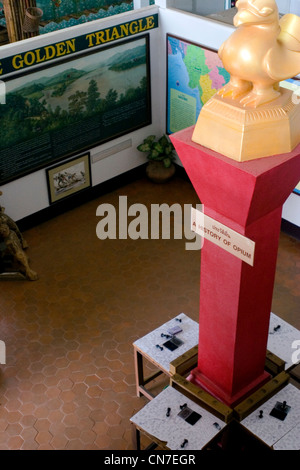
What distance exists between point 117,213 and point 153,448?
15.5 ft

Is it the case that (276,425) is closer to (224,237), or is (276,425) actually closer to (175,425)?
(175,425)

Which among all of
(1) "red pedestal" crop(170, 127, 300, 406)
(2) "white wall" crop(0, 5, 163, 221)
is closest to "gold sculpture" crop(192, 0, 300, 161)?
(1) "red pedestal" crop(170, 127, 300, 406)

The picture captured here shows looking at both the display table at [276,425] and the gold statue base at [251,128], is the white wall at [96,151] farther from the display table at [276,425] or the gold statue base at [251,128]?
the display table at [276,425]

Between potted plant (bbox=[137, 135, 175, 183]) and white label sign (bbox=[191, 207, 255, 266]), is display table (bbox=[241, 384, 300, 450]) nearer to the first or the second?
white label sign (bbox=[191, 207, 255, 266])

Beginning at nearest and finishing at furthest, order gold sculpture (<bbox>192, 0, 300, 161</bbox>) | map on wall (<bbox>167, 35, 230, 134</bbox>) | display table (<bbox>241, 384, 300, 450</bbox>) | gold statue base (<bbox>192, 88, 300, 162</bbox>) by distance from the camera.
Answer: gold sculpture (<bbox>192, 0, 300, 161</bbox>) < gold statue base (<bbox>192, 88, 300, 162</bbox>) < display table (<bbox>241, 384, 300, 450</bbox>) < map on wall (<bbox>167, 35, 230, 134</bbox>)

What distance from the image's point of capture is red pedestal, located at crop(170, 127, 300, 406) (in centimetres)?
432

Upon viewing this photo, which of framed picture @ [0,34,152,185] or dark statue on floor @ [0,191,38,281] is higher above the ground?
framed picture @ [0,34,152,185]

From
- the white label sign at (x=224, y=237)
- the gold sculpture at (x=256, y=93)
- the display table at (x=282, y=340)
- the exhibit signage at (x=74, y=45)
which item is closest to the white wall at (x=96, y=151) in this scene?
the exhibit signage at (x=74, y=45)

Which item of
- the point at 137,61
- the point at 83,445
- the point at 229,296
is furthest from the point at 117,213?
the point at 229,296

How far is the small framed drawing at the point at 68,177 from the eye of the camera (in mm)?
9867

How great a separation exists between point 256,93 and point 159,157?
6.61 m

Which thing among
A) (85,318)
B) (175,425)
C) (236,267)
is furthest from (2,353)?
(236,267)

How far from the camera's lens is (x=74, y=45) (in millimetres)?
9172
